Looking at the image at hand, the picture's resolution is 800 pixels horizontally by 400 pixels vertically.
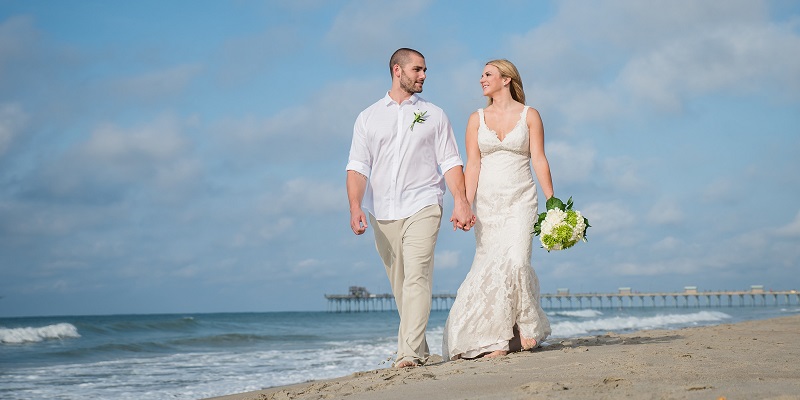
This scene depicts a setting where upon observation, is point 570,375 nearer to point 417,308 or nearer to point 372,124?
point 417,308

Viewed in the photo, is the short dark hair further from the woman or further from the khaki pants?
the khaki pants

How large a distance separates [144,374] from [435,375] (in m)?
7.32

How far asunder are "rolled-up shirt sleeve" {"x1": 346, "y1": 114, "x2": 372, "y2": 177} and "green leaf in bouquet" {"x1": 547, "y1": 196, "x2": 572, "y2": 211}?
4.54 ft

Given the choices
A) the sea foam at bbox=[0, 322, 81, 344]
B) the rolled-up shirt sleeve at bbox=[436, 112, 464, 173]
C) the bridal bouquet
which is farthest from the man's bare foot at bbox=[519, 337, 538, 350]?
the sea foam at bbox=[0, 322, 81, 344]

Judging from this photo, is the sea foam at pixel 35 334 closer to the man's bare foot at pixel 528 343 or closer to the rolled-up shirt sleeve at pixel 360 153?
the rolled-up shirt sleeve at pixel 360 153

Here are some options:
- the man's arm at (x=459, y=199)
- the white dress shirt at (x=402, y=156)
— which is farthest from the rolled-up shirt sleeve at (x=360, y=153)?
the man's arm at (x=459, y=199)

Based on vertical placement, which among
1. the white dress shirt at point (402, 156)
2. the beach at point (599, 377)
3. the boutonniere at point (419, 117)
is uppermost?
the boutonniere at point (419, 117)

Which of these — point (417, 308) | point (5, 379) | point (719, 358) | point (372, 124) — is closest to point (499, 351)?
point (417, 308)

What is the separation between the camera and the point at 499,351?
5.68 m

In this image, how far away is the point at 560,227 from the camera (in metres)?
5.53

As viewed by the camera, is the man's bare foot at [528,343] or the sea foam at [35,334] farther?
the sea foam at [35,334]

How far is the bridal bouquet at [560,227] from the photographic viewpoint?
554 centimetres

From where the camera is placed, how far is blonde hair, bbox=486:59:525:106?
6047mm

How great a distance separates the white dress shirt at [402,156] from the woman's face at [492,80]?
52 cm
